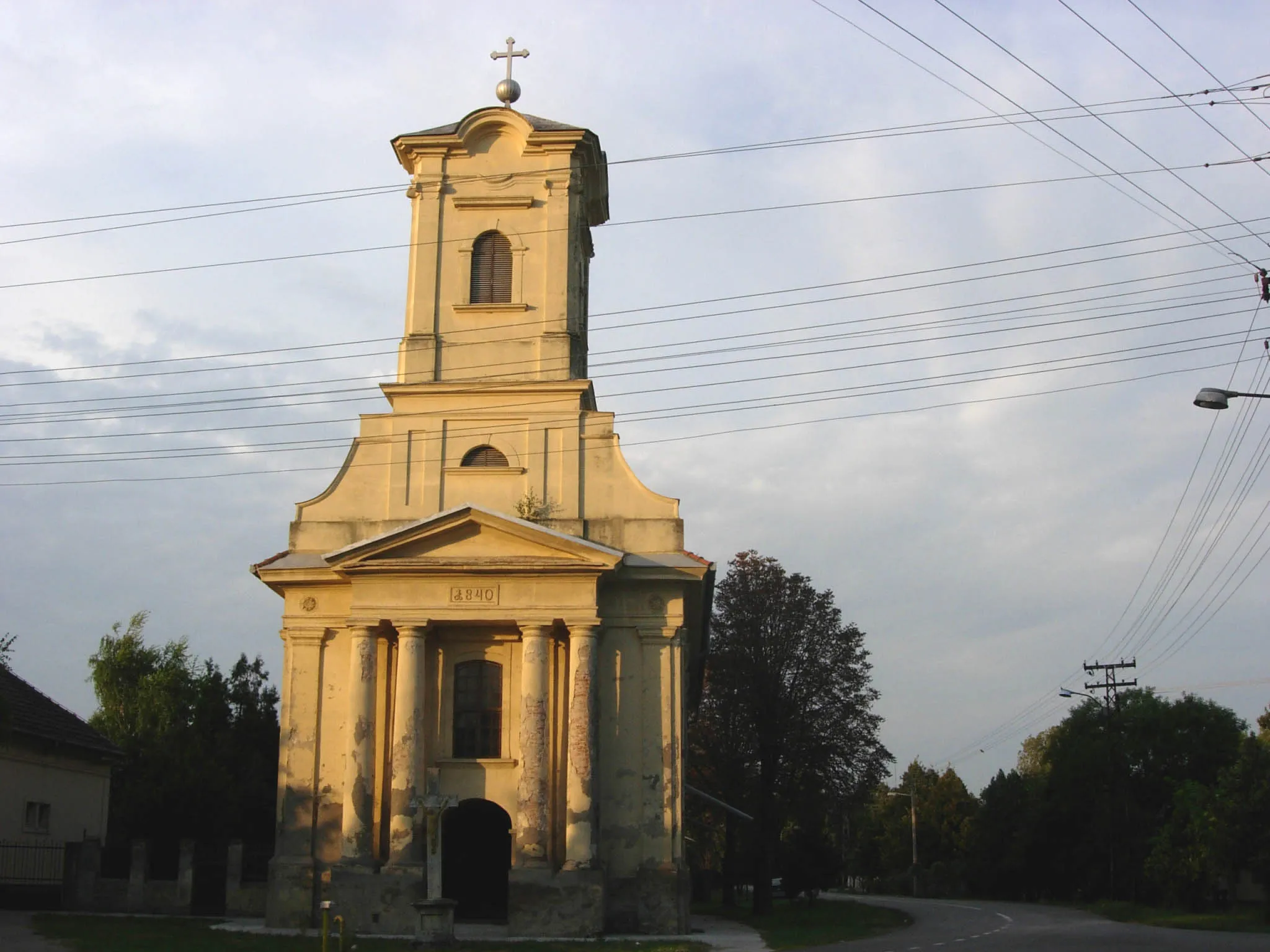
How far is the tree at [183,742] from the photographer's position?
139 feet

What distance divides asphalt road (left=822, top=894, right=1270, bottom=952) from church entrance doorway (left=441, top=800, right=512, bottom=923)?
8304mm

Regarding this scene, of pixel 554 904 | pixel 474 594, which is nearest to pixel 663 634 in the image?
pixel 474 594

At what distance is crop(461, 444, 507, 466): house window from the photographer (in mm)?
31547

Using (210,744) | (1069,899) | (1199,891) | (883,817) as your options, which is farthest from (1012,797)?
(210,744)

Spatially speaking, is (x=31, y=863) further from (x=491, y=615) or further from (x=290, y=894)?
(x=491, y=615)

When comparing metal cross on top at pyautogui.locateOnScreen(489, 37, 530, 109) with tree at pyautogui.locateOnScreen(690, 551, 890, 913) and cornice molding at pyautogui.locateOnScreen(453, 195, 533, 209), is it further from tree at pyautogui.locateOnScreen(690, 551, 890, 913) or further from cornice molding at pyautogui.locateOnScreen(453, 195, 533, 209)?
tree at pyautogui.locateOnScreen(690, 551, 890, 913)

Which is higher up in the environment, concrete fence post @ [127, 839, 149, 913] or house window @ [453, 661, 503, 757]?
house window @ [453, 661, 503, 757]

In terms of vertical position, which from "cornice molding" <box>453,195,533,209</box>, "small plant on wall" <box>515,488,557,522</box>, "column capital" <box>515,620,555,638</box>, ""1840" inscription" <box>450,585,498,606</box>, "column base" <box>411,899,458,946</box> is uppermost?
"cornice molding" <box>453,195,533,209</box>

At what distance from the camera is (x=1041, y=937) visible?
27.1 metres

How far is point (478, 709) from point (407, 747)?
2.24 m

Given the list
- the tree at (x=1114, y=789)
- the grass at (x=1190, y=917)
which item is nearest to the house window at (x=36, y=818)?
the grass at (x=1190, y=917)

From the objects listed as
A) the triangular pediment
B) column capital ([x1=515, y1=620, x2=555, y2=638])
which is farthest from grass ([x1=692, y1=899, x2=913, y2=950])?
the triangular pediment

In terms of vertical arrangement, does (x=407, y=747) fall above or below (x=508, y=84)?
below

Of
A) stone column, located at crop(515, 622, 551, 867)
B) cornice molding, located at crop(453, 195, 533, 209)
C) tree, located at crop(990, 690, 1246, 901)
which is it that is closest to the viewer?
stone column, located at crop(515, 622, 551, 867)
